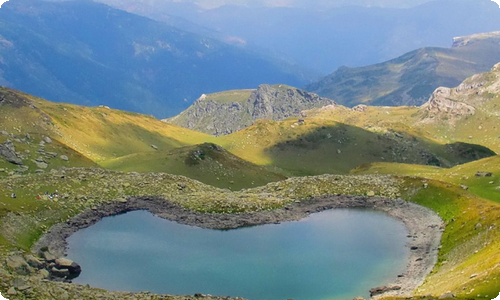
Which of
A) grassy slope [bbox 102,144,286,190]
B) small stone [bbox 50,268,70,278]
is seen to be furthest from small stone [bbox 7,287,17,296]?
grassy slope [bbox 102,144,286,190]

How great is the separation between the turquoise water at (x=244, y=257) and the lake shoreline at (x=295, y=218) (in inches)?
60.5

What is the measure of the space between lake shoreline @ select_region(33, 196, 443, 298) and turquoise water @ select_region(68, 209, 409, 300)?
1537 mm

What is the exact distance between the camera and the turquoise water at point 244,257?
62156 millimetres

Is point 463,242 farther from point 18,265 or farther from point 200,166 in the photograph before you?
point 200,166

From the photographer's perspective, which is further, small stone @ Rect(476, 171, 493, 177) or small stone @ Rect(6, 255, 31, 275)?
small stone @ Rect(476, 171, 493, 177)

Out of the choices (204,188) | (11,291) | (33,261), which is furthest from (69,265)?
(204,188)

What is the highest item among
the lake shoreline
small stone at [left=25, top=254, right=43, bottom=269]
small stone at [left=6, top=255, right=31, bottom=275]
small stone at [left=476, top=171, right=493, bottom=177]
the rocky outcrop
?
the rocky outcrop

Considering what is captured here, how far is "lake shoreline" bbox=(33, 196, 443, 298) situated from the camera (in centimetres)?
7112

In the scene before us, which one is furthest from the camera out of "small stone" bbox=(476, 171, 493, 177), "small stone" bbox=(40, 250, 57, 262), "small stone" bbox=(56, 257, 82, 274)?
"small stone" bbox=(476, 171, 493, 177)

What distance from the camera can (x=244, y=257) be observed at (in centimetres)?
7325

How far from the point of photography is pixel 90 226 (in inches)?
3226

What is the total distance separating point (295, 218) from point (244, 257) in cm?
2150

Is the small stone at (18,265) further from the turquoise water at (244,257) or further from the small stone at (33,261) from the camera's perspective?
the turquoise water at (244,257)

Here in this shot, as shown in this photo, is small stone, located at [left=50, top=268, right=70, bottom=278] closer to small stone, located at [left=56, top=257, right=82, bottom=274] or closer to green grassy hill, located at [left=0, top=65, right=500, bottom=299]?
small stone, located at [left=56, top=257, right=82, bottom=274]
